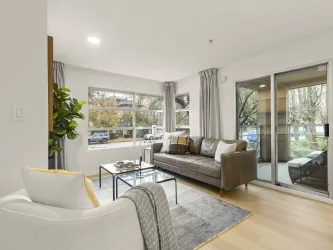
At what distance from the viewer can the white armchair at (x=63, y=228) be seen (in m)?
0.72

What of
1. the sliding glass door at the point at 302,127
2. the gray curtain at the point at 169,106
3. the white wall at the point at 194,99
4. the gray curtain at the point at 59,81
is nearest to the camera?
the sliding glass door at the point at 302,127

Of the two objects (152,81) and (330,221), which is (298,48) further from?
(152,81)

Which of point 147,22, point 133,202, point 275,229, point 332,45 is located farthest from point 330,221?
point 147,22

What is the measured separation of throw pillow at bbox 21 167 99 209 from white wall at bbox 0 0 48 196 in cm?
36

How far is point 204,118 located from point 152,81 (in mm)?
1911

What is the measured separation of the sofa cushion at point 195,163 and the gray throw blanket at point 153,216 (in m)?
1.87

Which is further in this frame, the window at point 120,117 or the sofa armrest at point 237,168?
the window at point 120,117

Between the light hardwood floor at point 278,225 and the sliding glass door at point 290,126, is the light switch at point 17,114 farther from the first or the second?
the sliding glass door at point 290,126

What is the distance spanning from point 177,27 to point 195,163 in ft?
7.05

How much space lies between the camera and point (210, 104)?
13.0 ft

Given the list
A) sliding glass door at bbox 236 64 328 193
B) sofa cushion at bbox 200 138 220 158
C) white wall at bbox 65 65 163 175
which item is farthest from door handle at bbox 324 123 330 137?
white wall at bbox 65 65 163 175

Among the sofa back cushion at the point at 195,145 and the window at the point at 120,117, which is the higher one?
the window at the point at 120,117

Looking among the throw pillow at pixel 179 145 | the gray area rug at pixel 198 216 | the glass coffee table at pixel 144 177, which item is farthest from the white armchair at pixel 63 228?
the throw pillow at pixel 179 145

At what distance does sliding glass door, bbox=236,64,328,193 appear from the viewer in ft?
8.64
